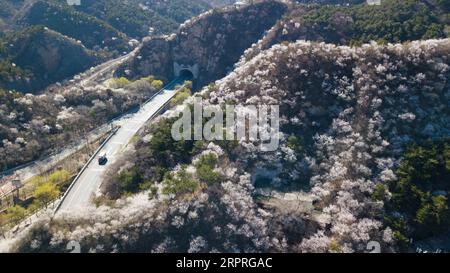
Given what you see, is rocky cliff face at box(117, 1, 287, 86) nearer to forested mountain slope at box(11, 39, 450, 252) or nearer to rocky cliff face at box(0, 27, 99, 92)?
rocky cliff face at box(0, 27, 99, 92)

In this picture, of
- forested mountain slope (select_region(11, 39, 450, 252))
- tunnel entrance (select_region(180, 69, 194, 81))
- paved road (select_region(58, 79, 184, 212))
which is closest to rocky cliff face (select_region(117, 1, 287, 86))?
tunnel entrance (select_region(180, 69, 194, 81))

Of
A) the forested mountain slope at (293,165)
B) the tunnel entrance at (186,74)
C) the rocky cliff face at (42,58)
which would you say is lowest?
the tunnel entrance at (186,74)

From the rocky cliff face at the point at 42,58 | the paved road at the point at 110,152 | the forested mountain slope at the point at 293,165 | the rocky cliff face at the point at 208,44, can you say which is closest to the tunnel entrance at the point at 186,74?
the rocky cliff face at the point at 208,44

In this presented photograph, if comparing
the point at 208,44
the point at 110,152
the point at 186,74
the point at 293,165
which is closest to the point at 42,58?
the point at 186,74

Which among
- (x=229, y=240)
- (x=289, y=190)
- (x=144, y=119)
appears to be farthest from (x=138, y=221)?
(x=144, y=119)

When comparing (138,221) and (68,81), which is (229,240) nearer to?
(138,221)

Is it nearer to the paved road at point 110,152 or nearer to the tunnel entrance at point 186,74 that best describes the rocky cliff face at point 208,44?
the tunnel entrance at point 186,74
